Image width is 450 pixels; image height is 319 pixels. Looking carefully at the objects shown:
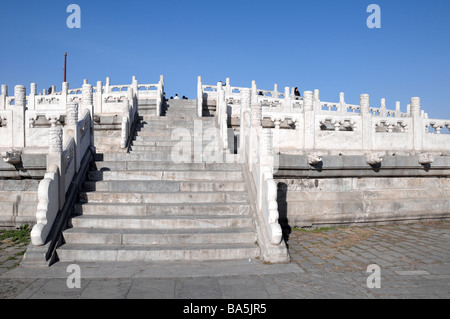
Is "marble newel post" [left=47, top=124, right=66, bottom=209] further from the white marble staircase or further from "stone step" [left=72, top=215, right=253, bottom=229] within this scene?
"stone step" [left=72, top=215, right=253, bottom=229]

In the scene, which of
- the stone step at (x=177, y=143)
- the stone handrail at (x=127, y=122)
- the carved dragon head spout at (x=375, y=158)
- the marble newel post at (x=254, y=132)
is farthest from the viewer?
the stone step at (x=177, y=143)

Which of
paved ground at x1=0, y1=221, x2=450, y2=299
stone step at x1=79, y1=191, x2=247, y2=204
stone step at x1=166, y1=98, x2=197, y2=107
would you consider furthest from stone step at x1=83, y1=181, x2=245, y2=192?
stone step at x1=166, y1=98, x2=197, y2=107

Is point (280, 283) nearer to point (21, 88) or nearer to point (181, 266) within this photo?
point (181, 266)

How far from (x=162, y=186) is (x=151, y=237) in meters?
1.53

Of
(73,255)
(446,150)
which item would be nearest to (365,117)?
(446,150)

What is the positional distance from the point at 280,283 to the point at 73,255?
336 centimetres

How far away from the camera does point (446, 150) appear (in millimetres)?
10672

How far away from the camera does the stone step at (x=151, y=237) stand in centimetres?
578

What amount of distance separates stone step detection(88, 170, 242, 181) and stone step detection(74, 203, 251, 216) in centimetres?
102

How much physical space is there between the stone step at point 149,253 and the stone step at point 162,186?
1.64 metres

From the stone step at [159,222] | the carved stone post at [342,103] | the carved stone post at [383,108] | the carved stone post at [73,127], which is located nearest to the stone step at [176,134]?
the carved stone post at [73,127]

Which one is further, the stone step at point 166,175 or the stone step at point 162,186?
the stone step at point 166,175

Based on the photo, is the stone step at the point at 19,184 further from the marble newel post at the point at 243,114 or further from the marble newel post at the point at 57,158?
the marble newel post at the point at 243,114

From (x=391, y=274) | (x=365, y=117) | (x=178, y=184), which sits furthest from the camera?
(x=365, y=117)
